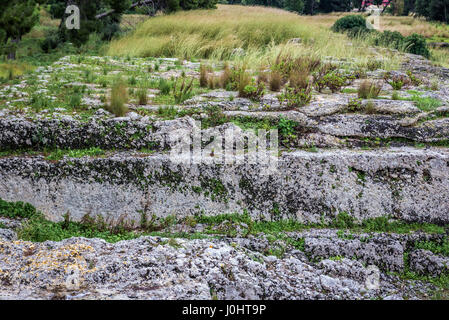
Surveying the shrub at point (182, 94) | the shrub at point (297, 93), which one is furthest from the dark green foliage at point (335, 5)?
the shrub at point (182, 94)

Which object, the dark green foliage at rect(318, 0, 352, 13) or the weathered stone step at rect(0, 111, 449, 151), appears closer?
the weathered stone step at rect(0, 111, 449, 151)

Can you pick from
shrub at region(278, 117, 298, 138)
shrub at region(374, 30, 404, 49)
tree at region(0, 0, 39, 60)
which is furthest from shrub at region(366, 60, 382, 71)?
tree at region(0, 0, 39, 60)

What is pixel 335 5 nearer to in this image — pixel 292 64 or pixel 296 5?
pixel 296 5

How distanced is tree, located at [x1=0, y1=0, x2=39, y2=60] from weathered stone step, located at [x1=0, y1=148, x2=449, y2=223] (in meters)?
4.98

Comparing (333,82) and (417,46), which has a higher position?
(417,46)

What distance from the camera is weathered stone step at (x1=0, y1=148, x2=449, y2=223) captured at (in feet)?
14.3

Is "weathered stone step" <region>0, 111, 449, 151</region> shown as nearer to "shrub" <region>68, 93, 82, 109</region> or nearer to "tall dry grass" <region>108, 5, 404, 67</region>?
"shrub" <region>68, 93, 82, 109</region>

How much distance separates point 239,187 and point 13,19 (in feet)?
24.5

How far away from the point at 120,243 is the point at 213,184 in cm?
135

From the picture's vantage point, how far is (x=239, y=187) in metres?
4.45

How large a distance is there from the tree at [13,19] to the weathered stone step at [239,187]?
4982mm

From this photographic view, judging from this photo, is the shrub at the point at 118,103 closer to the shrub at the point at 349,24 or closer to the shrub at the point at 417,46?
the shrub at the point at 417,46

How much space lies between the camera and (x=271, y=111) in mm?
5445

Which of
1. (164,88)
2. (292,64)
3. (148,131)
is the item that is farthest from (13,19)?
(292,64)
